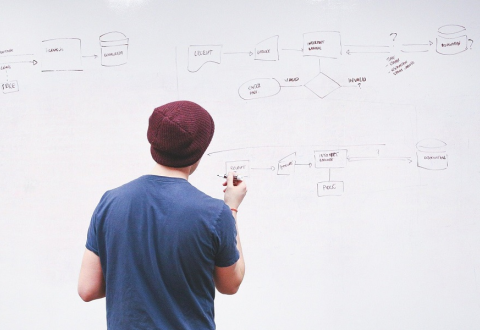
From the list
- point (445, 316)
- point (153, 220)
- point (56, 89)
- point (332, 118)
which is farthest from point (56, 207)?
point (445, 316)

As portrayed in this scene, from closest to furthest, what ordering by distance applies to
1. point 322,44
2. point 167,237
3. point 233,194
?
point 167,237
point 233,194
point 322,44

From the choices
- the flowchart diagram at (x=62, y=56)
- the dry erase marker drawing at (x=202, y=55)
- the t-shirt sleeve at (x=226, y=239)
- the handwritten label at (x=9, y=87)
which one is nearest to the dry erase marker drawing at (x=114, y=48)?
the flowchart diagram at (x=62, y=56)

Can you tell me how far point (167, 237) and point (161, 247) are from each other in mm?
27

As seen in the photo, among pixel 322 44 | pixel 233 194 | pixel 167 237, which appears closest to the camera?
pixel 167 237

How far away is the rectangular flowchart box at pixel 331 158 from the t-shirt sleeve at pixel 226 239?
793mm

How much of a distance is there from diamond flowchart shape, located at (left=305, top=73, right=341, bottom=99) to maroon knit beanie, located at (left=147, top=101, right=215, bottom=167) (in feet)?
2.64

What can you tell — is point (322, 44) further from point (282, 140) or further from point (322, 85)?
point (282, 140)

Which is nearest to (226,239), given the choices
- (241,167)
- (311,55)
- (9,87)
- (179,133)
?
(179,133)

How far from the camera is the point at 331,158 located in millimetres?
1640

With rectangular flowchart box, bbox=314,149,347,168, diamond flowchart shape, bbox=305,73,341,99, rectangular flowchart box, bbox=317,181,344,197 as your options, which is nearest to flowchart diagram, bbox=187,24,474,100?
diamond flowchart shape, bbox=305,73,341,99

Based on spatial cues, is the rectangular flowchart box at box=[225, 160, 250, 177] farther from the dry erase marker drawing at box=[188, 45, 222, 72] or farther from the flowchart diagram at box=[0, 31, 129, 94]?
the flowchart diagram at box=[0, 31, 129, 94]

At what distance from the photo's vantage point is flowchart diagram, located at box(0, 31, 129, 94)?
5.36ft

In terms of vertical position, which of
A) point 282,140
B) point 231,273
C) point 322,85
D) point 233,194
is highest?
point 322,85

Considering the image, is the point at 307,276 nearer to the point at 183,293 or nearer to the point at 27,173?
the point at 183,293
